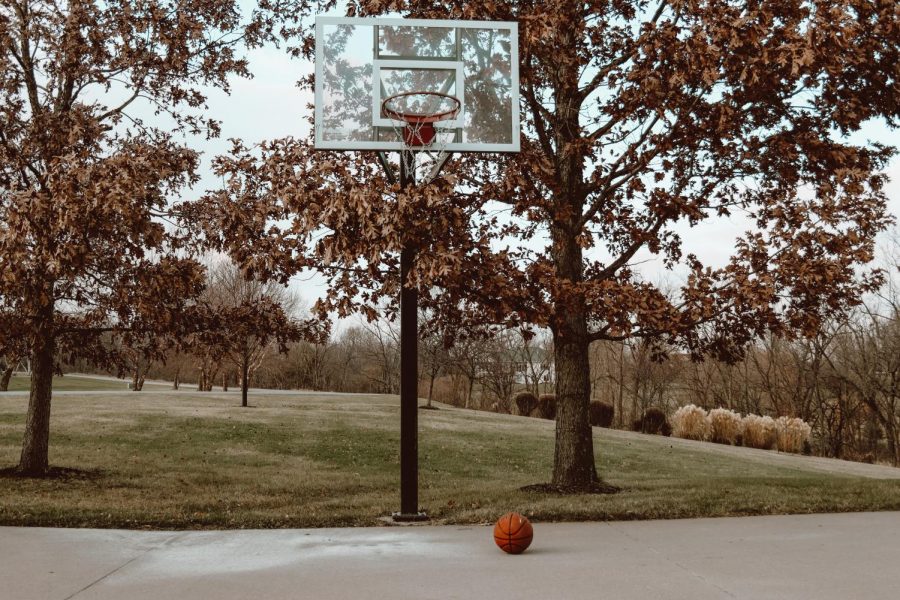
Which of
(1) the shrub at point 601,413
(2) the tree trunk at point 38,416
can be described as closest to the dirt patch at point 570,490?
(2) the tree trunk at point 38,416

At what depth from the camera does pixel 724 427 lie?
28578 millimetres

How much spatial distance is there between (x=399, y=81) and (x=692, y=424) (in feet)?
76.4

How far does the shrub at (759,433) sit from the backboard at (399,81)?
2248 cm

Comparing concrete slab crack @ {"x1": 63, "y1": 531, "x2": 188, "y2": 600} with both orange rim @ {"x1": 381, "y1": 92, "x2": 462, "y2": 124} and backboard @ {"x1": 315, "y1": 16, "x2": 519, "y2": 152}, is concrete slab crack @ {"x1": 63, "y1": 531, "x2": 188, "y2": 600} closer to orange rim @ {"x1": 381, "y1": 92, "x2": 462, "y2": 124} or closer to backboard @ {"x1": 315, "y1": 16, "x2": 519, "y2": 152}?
backboard @ {"x1": 315, "y1": 16, "x2": 519, "y2": 152}

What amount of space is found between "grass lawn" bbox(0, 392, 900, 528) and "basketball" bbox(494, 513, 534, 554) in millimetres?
2082

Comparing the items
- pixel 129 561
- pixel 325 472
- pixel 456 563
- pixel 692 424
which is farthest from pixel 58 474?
pixel 692 424

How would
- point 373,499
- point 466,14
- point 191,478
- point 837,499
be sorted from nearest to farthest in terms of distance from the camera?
point 466,14, point 837,499, point 373,499, point 191,478

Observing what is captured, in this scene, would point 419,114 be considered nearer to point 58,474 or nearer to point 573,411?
point 573,411

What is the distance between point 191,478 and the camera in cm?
1436

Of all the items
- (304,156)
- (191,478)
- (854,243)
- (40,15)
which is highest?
(40,15)

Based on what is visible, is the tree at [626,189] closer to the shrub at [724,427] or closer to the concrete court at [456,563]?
the concrete court at [456,563]

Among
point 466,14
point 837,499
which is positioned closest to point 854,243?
point 837,499

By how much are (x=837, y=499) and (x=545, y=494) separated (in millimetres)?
3965

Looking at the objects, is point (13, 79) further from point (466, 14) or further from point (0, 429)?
point (0, 429)
